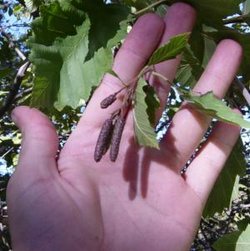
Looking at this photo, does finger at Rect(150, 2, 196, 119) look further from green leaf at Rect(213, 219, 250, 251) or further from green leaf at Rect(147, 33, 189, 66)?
green leaf at Rect(213, 219, 250, 251)

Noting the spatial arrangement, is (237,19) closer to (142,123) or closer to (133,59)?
(133,59)

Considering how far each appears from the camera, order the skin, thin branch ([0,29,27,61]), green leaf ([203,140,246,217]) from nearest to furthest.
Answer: the skin
green leaf ([203,140,246,217])
thin branch ([0,29,27,61])

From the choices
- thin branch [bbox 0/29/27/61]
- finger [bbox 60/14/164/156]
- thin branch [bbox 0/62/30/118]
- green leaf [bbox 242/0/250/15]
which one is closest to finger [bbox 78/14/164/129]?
finger [bbox 60/14/164/156]

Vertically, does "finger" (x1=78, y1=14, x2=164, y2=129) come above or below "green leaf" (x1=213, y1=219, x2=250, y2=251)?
above

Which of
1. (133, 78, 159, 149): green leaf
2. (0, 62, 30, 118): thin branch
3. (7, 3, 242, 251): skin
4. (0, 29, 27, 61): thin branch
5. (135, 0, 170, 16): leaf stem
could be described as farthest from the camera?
(0, 29, 27, 61): thin branch

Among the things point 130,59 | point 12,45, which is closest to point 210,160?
point 130,59

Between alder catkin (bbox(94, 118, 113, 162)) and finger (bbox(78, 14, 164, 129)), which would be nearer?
alder catkin (bbox(94, 118, 113, 162))
